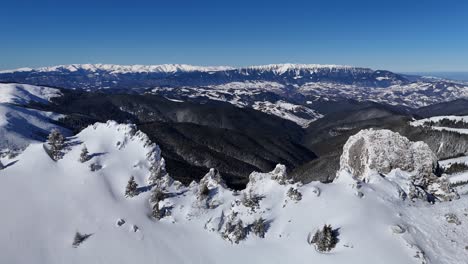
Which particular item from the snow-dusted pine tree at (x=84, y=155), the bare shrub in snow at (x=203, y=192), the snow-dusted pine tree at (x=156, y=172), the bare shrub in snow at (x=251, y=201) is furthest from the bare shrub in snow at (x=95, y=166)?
the bare shrub in snow at (x=251, y=201)

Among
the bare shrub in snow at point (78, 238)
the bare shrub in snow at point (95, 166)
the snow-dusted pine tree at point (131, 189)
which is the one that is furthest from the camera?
the bare shrub in snow at point (95, 166)

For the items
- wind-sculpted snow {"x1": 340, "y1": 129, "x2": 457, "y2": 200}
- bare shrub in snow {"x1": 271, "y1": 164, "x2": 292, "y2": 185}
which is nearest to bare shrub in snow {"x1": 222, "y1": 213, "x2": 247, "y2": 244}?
bare shrub in snow {"x1": 271, "y1": 164, "x2": 292, "y2": 185}

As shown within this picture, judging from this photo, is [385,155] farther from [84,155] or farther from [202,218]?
[84,155]

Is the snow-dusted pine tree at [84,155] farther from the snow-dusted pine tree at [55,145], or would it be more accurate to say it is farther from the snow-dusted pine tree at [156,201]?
the snow-dusted pine tree at [156,201]

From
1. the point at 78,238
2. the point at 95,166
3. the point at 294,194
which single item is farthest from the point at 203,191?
the point at 95,166

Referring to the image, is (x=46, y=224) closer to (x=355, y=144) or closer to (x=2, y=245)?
(x=2, y=245)

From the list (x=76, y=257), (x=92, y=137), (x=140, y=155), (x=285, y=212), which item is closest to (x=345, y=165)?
(x=285, y=212)
